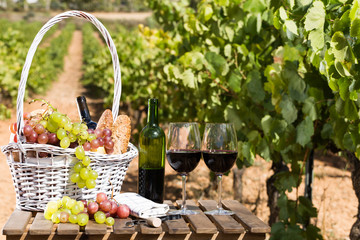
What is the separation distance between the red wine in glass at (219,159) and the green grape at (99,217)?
1.27ft

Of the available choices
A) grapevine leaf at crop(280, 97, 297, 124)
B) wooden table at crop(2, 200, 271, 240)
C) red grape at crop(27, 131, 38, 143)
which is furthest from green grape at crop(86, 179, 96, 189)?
grapevine leaf at crop(280, 97, 297, 124)

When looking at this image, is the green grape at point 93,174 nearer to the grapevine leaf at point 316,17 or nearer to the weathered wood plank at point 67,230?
the weathered wood plank at point 67,230

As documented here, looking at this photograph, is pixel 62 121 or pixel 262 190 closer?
pixel 62 121

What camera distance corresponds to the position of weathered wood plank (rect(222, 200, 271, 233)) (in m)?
1.53

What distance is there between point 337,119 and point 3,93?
8.78 meters

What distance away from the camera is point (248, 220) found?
1.61 m

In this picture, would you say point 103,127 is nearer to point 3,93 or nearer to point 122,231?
point 122,231

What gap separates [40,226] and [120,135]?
0.44m

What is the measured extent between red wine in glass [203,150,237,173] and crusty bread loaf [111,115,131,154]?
0.99 feet

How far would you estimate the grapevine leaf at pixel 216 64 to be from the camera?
287 centimetres

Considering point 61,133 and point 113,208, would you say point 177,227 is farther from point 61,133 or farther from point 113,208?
point 61,133

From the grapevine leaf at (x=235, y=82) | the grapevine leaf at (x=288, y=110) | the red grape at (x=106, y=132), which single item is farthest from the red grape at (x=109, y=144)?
the grapevine leaf at (x=235, y=82)

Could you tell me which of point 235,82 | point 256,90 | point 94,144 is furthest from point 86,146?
point 235,82

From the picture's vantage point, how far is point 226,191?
5.75m
